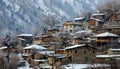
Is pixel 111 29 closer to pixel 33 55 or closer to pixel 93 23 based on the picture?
pixel 93 23

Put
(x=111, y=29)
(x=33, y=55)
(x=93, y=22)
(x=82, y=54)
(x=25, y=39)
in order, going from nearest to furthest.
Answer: (x=82, y=54)
(x=33, y=55)
(x=111, y=29)
(x=93, y=22)
(x=25, y=39)

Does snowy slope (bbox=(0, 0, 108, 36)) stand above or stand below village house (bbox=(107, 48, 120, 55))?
above

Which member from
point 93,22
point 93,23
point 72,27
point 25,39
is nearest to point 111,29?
point 93,23

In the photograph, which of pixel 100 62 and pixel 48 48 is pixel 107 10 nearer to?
pixel 48 48

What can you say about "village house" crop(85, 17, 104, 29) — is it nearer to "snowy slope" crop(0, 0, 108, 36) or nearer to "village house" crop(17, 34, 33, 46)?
"village house" crop(17, 34, 33, 46)

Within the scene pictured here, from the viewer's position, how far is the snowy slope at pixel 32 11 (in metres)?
103

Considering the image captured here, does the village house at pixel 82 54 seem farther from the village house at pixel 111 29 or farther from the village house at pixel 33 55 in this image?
the village house at pixel 111 29

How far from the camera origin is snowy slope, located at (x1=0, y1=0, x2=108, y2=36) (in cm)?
10331

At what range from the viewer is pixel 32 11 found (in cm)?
Result: 11906

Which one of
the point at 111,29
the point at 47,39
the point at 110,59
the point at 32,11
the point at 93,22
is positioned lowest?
the point at 110,59

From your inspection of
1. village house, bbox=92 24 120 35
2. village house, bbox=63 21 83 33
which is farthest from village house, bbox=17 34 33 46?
village house, bbox=92 24 120 35

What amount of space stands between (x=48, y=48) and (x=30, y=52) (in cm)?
229

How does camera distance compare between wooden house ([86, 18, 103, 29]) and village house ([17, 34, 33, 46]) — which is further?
village house ([17, 34, 33, 46])

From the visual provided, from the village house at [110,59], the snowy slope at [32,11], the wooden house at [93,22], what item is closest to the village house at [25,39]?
the wooden house at [93,22]
